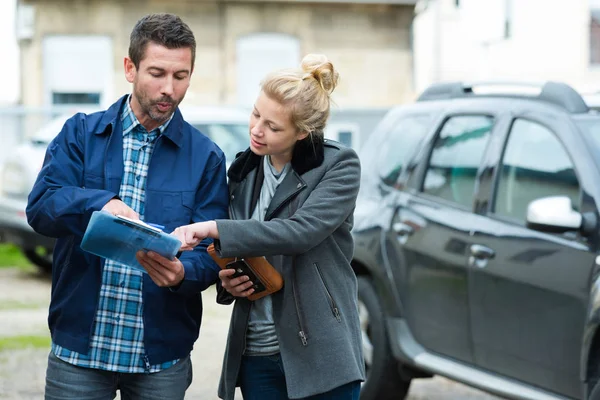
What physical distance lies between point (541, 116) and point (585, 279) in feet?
3.15

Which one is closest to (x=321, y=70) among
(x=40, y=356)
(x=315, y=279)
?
(x=315, y=279)

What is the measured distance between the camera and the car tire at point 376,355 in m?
6.56

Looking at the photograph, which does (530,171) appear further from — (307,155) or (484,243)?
(307,155)

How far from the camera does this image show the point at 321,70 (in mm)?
3730

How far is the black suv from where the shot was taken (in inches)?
211

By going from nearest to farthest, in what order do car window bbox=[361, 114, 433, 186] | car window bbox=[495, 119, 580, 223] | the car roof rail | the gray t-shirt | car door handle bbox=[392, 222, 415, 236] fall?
the gray t-shirt, car window bbox=[495, 119, 580, 223], the car roof rail, car door handle bbox=[392, 222, 415, 236], car window bbox=[361, 114, 433, 186]

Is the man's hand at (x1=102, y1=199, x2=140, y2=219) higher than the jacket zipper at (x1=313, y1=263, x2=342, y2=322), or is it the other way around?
the man's hand at (x1=102, y1=199, x2=140, y2=219)

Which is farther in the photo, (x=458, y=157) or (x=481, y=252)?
(x=458, y=157)

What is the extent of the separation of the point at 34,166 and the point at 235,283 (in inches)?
327

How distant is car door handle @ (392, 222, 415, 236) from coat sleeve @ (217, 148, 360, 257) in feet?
8.77

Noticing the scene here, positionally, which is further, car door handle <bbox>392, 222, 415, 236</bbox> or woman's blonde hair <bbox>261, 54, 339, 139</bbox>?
car door handle <bbox>392, 222, 415, 236</bbox>

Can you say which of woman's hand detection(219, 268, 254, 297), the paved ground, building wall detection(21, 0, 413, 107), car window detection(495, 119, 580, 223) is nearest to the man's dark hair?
woman's hand detection(219, 268, 254, 297)

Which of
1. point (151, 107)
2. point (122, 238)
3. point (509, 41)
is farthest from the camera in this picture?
point (509, 41)

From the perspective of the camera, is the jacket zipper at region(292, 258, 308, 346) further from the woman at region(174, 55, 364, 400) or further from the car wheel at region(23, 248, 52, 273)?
the car wheel at region(23, 248, 52, 273)
